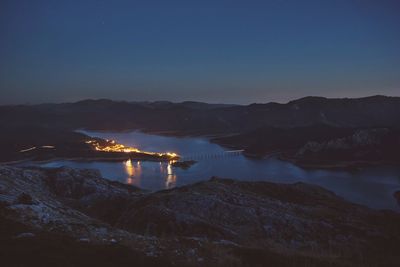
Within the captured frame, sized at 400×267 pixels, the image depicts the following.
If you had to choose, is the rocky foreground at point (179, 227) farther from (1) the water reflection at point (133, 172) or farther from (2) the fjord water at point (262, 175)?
(1) the water reflection at point (133, 172)

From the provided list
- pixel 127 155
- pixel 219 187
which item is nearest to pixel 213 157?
pixel 127 155

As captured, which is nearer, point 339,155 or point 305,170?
point 305,170

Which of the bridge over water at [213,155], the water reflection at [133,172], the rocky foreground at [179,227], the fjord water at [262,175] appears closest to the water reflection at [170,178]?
the fjord water at [262,175]

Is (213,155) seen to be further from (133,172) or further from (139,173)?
(139,173)

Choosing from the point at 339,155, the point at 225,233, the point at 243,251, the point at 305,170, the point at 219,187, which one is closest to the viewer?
the point at 243,251

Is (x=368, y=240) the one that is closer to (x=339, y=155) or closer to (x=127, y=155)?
(x=339, y=155)

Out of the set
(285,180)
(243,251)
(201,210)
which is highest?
(243,251)
